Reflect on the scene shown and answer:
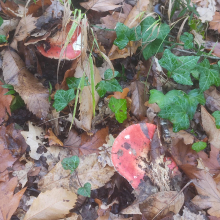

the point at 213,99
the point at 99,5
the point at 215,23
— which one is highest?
the point at 99,5

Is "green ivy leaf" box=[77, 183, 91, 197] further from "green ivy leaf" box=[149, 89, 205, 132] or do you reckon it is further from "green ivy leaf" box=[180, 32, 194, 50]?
"green ivy leaf" box=[180, 32, 194, 50]

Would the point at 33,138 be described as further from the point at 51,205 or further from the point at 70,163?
the point at 51,205

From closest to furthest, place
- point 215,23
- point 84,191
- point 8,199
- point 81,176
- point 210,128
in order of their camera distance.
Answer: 1. point 8,199
2. point 84,191
3. point 81,176
4. point 210,128
5. point 215,23

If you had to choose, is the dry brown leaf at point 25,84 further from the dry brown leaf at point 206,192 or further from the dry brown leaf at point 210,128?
the dry brown leaf at point 210,128

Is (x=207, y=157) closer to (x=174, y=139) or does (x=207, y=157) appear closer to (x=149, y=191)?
(x=174, y=139)

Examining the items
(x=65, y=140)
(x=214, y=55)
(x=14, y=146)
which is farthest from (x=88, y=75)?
(x=214, y=55)

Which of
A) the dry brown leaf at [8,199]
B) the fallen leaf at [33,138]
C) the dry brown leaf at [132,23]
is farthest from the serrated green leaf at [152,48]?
the dry brown leaf at [8,199]

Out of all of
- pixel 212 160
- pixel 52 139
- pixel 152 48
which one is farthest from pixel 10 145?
pixel 212 160

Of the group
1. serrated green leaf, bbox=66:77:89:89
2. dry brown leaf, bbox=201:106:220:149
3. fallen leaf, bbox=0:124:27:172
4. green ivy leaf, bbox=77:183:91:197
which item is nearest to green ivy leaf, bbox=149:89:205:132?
dry brown leaf, bbox=201:106:220:149
